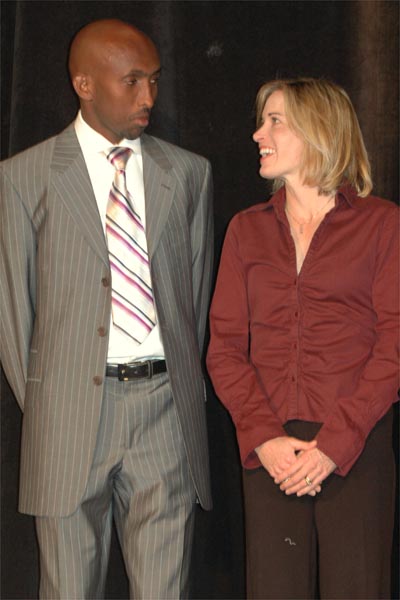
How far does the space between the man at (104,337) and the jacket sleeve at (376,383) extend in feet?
1.45

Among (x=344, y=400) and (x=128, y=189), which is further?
(x=128, y=189)

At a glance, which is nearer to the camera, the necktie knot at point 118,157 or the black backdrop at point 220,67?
the necktie knot at point 118,157

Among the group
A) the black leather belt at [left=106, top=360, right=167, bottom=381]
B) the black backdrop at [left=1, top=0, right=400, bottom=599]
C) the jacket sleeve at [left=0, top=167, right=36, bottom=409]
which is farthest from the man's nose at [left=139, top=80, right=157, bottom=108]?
the black leather belt at [left=106, top=360, right=167, bottom=381]

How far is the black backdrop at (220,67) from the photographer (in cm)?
286

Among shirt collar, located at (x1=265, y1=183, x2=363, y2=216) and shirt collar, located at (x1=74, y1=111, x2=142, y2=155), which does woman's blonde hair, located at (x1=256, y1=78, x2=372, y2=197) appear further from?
shirt collar, located at (x1=74, y1=111, x2=142, y2=155)

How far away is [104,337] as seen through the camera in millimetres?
2301

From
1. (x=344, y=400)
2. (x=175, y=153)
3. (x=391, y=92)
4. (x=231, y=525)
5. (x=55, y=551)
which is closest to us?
(x=344, y=400)

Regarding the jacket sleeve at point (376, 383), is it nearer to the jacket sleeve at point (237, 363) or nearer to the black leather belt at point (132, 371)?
the jacket sleeve at point (237, 363)

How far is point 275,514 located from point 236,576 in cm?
100

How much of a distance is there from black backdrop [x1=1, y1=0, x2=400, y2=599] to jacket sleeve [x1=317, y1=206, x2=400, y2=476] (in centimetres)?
68

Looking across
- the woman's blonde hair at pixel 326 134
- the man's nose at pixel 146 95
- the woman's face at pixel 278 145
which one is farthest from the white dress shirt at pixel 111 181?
the woman's blonde hair at pixel 326 134

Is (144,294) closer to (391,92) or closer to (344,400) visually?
(344,400)

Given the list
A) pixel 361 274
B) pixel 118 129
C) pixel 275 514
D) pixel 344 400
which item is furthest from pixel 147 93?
pixel 275 514

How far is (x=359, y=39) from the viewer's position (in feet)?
9.38
